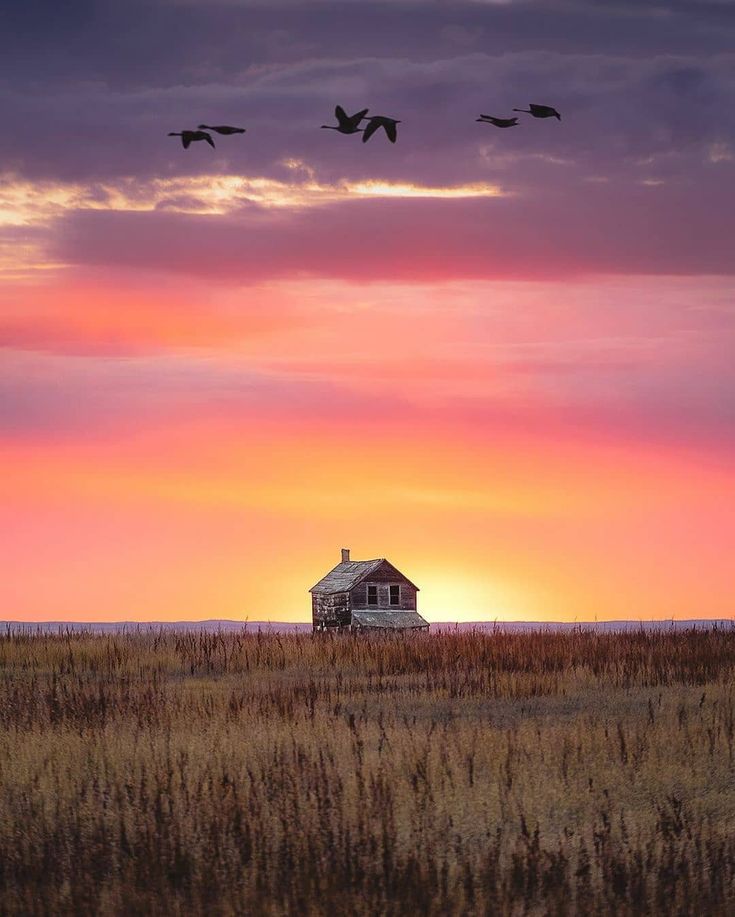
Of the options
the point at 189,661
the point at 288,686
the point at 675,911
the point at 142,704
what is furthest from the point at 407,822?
the point at 189,661

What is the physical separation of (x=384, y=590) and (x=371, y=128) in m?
34.6

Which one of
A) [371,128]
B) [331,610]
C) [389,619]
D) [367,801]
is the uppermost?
[371,128]

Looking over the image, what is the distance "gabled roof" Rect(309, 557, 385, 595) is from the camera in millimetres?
43438

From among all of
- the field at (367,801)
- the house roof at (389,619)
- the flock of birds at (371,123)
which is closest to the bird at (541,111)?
the flock of birds at (371,123)

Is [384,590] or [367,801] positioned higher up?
[384,590]

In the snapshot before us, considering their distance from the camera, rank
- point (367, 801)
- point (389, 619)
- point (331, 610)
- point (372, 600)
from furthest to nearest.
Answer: point (331, 610) < point (372, 600) < point (389, 619) < point (367, 801)

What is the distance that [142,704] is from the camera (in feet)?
46.3

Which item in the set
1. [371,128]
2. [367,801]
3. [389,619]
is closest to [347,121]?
[371,128]

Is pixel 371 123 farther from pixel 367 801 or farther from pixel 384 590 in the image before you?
pixel 384 590

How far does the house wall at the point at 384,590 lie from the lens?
43156 mm

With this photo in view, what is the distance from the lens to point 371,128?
9.89 m

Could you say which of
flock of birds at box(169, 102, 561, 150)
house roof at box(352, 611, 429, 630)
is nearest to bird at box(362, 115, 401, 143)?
flock of birds at box(169, 102, 561, 150)

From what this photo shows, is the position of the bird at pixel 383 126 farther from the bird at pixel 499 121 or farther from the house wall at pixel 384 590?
the house wall at pixel 384 590

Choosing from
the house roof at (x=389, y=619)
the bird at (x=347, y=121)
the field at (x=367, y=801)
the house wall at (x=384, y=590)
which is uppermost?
the bird at (x=347, y=121)
